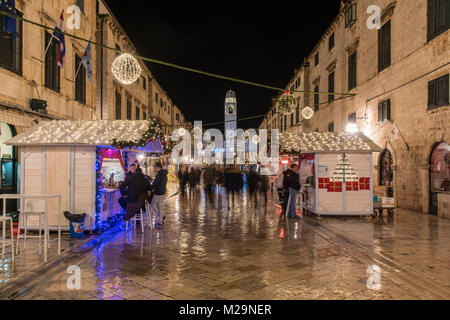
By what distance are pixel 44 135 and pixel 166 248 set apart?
4986 mm

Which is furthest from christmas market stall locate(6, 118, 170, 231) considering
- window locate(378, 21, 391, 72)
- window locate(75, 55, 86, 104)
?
window locate(378, 21, 391, 72)

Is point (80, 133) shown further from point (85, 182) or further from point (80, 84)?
point (80, 84)

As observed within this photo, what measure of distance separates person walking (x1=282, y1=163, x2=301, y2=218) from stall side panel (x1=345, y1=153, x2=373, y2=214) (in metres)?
1.90

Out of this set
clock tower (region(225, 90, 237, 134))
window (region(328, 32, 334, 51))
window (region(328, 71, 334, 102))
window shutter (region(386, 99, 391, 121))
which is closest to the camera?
window shutter (region(386, 99, 391, 121))

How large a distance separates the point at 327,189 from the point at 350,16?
13.6 m

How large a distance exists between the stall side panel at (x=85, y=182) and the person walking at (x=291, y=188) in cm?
653

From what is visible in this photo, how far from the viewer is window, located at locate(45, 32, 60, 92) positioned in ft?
46.3

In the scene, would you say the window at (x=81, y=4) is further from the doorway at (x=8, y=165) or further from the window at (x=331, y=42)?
the window at (x=331, y=42)

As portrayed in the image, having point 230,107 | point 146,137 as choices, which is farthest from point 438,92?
point 230,107

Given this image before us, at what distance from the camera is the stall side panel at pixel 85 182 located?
31.4 ft

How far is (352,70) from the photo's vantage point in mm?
21266

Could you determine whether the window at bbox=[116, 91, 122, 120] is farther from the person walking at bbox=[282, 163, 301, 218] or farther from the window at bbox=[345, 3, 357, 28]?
the window at bbox=[345, 3, 357, 28]
